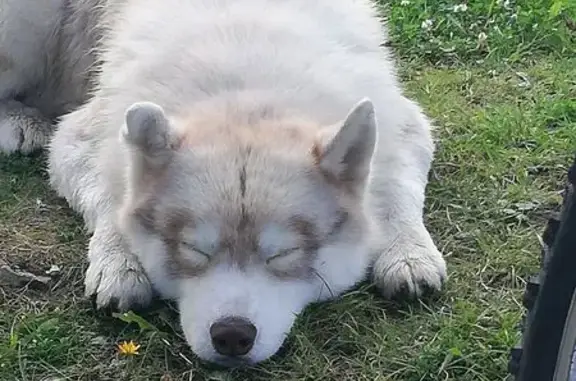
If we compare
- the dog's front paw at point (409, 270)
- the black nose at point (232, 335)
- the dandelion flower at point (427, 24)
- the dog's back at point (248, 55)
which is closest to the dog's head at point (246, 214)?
the black nose at point (232, 335)

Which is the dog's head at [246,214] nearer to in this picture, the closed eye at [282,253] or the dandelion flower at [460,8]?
the closed eye at [282,253]

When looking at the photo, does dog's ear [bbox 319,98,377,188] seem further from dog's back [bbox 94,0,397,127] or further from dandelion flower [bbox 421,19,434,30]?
dandelion flower [bbox 421,19,434,30]

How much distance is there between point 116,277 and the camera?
3.71 meters

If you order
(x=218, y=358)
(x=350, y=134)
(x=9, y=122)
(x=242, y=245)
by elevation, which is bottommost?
(x=9, y=122)

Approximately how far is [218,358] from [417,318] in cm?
72

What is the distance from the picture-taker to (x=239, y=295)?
3312mm

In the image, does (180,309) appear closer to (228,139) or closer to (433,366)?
(228,139)

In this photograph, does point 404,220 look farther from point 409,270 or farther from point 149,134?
point 149,134

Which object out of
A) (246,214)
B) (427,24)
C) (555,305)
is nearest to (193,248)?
(246,214)

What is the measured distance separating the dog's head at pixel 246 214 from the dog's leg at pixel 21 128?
1.35m

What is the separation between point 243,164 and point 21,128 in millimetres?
1848

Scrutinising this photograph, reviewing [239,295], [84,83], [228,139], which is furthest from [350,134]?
[84,83]

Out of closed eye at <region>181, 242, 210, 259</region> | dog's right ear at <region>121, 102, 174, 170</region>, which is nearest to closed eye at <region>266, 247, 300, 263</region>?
closed eye at <region>181, 242, 210, 259</region>

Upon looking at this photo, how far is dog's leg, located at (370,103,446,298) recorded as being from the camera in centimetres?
379
